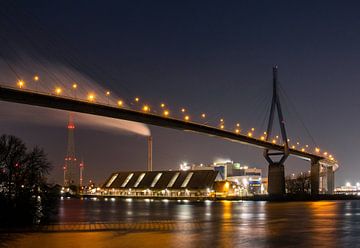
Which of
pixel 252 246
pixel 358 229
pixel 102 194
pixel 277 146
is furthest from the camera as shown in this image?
pixel 102 194

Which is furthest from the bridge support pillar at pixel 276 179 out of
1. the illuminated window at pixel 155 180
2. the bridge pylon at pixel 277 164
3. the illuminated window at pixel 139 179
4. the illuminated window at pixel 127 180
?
the illuminated window at pixel 127 180

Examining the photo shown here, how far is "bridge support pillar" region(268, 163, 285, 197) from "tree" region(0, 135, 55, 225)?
57.3 metres

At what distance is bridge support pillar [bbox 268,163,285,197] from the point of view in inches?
3561

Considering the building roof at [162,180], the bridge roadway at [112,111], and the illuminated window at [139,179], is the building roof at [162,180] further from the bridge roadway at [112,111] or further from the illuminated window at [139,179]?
the bridge roadway at [112,111]

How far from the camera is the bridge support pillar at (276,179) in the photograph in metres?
90.4

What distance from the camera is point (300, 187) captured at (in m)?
150

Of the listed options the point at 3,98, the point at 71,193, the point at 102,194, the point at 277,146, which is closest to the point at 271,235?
the point at 3,98

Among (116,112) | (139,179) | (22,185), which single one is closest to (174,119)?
(116,112)

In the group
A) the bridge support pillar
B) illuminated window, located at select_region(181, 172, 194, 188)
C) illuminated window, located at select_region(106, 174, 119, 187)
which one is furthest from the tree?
illuminated window, located at select_region(106, 174, 119, 187)

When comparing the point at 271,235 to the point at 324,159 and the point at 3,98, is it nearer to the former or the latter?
the point at 3,98

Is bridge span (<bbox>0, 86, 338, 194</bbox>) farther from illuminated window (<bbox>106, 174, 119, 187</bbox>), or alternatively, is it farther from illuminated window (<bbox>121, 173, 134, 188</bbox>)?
illuminated window (<bbox>106, 174, 119, 187</bbox>)

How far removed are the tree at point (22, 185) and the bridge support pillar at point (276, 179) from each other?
57.3 metres

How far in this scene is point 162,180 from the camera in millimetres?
132000

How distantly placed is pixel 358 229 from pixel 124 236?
12.5 meters
